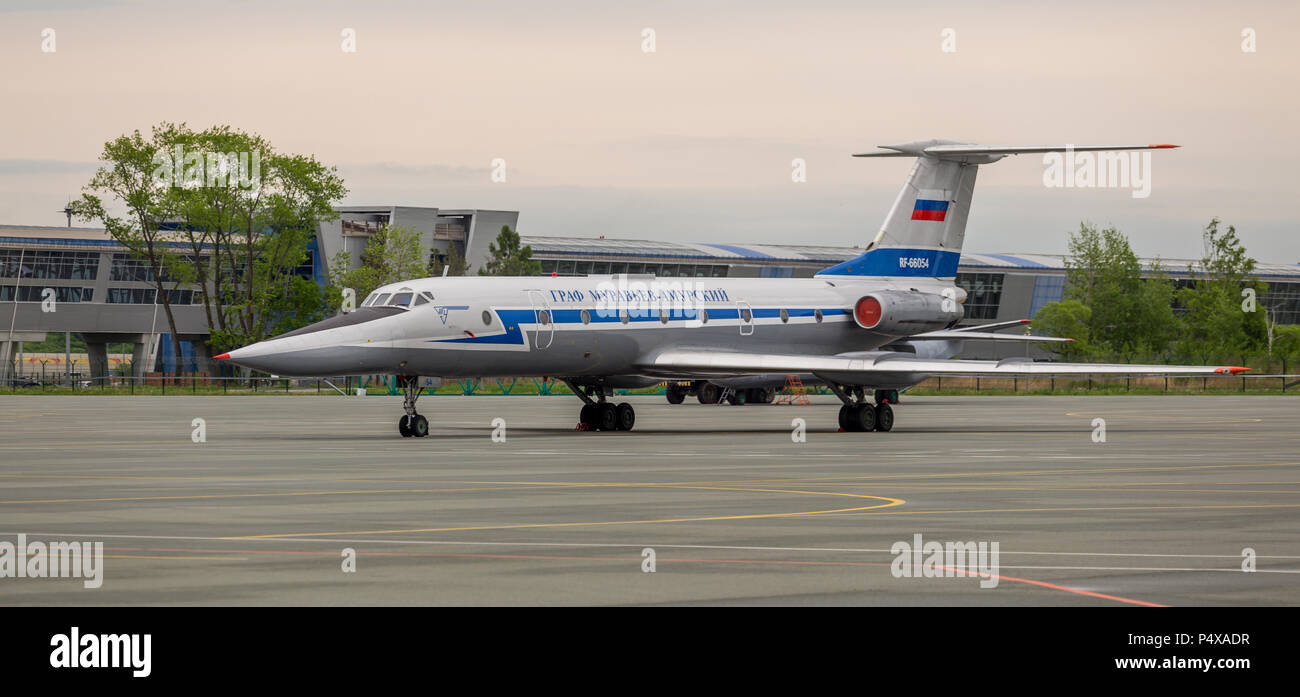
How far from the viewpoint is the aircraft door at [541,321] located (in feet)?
105

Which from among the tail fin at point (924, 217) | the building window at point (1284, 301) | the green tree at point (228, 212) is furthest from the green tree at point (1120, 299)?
the tail fin at point (924, 217)

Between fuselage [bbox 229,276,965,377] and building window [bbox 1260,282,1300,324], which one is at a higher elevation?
building window [bbox 1260,282,1300,324]

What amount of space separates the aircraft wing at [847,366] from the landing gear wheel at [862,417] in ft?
4.16

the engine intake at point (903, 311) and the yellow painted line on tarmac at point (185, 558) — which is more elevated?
the engine intake at point (903, 311)

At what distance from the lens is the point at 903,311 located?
3759 centimetres

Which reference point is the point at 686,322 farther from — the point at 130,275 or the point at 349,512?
the point at 130,275

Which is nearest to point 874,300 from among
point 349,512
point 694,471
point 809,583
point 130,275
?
point 694,471

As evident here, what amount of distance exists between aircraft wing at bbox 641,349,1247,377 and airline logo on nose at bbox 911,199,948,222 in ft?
21.1

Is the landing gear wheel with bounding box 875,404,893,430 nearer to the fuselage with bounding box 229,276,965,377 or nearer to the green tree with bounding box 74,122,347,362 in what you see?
the fuselage with bounding box 229,276,965,377

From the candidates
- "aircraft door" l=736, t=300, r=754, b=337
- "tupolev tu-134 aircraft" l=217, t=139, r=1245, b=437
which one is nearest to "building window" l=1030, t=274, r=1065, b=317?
"tupolev tu-134 aircraft" l=217, t=139, r=1245, b=437

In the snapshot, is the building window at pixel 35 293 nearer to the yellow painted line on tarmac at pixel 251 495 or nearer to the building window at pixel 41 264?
the building window at pixel 41 264

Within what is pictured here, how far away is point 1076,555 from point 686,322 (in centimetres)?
2336

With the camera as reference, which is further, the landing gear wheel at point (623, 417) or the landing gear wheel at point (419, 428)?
the landing gear wheel at point (623, 417)

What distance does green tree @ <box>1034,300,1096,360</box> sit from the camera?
109125 mm
